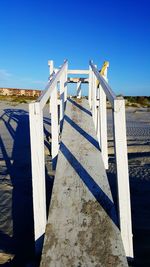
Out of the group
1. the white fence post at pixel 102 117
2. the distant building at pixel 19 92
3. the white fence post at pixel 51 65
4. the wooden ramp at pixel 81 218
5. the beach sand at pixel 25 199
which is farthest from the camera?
the distant building at pixel 19 92

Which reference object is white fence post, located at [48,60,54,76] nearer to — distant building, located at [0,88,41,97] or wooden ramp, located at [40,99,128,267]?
wooden ramp, located at [40,99,128,267]

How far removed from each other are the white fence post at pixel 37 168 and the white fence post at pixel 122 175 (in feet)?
2.14

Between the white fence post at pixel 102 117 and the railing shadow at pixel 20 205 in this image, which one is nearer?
the railing shadow at pixel 20 205

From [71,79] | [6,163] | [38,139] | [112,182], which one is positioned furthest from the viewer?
[71,79]

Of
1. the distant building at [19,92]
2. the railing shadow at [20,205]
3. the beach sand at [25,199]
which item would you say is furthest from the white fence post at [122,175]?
the distant building at [19,92]

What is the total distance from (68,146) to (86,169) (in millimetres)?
887

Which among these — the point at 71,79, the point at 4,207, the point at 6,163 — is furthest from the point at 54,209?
the point at 71,79

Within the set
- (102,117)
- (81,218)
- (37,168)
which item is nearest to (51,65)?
(102,117)

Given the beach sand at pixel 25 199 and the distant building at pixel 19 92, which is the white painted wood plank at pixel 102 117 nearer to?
the beach sand at pixel 25 199

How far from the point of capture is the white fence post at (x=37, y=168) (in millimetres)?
2824

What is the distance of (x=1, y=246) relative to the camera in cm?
318

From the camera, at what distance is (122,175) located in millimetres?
2646

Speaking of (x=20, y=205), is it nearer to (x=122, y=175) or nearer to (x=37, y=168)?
(x=37, y=168)

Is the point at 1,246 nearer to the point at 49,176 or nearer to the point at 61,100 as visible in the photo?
the point at 49,176
